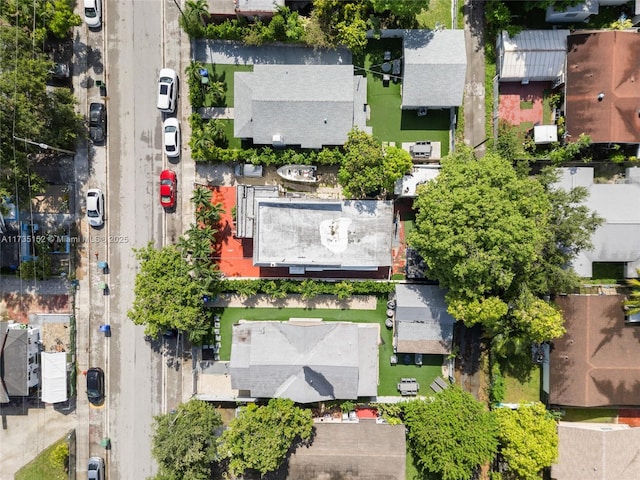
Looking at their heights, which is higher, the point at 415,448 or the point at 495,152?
the point at 495,152

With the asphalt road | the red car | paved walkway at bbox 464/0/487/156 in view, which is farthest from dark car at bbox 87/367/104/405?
paved walkway at bbox 464/0/487/156

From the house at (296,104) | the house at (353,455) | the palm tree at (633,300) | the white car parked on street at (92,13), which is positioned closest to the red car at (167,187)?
the house at (296,104)

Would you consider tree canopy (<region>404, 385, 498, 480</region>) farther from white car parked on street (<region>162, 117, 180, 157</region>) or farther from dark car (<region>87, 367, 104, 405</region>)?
white car parked on street (<region>162, 117, 180, 157</region>)

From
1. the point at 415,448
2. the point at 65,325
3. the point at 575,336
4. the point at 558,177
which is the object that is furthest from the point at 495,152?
the point at 65,325

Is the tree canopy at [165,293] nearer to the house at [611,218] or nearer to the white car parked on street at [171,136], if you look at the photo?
the white car parked on street at [171,136]

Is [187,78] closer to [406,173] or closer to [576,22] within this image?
[406,173]

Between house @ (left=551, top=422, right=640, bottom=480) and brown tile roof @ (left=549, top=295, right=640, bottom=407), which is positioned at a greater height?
brown tile roof @ (left=549, top=295, right=640, bottom=407)

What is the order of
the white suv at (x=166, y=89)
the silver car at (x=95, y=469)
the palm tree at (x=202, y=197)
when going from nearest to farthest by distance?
the palm tree at (x=202, y=197), the white suv at (x=166, y=89), the silver car at (x=95, y=469)
